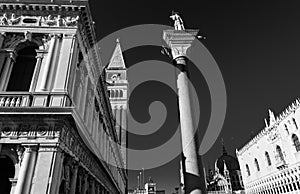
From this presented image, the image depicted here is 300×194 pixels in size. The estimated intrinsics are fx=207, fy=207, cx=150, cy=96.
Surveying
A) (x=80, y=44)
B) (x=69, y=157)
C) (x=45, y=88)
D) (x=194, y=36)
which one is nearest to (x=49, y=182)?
(x=69, y=157)

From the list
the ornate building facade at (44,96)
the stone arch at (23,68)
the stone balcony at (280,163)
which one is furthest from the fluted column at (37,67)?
the stone balcony at (280,163)

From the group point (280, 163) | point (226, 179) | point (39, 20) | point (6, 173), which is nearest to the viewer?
point (6, 173)

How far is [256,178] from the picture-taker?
204 feet

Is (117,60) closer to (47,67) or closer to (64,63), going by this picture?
(64,63)

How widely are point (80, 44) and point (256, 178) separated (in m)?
67.2

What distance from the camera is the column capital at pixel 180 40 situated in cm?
1162

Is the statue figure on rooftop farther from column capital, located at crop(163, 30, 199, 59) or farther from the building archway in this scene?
the building archway

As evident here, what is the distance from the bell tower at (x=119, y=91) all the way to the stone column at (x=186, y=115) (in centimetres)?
4459

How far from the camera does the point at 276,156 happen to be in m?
49.9

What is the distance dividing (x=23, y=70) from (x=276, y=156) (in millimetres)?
56043

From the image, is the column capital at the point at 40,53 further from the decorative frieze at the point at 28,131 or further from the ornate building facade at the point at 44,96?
the decorative frieze at the point at 28,131

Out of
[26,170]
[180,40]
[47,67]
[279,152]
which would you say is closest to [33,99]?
[47,67]

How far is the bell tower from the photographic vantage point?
2254 inches

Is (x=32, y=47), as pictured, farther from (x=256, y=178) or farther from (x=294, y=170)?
(x=256, y=178)
